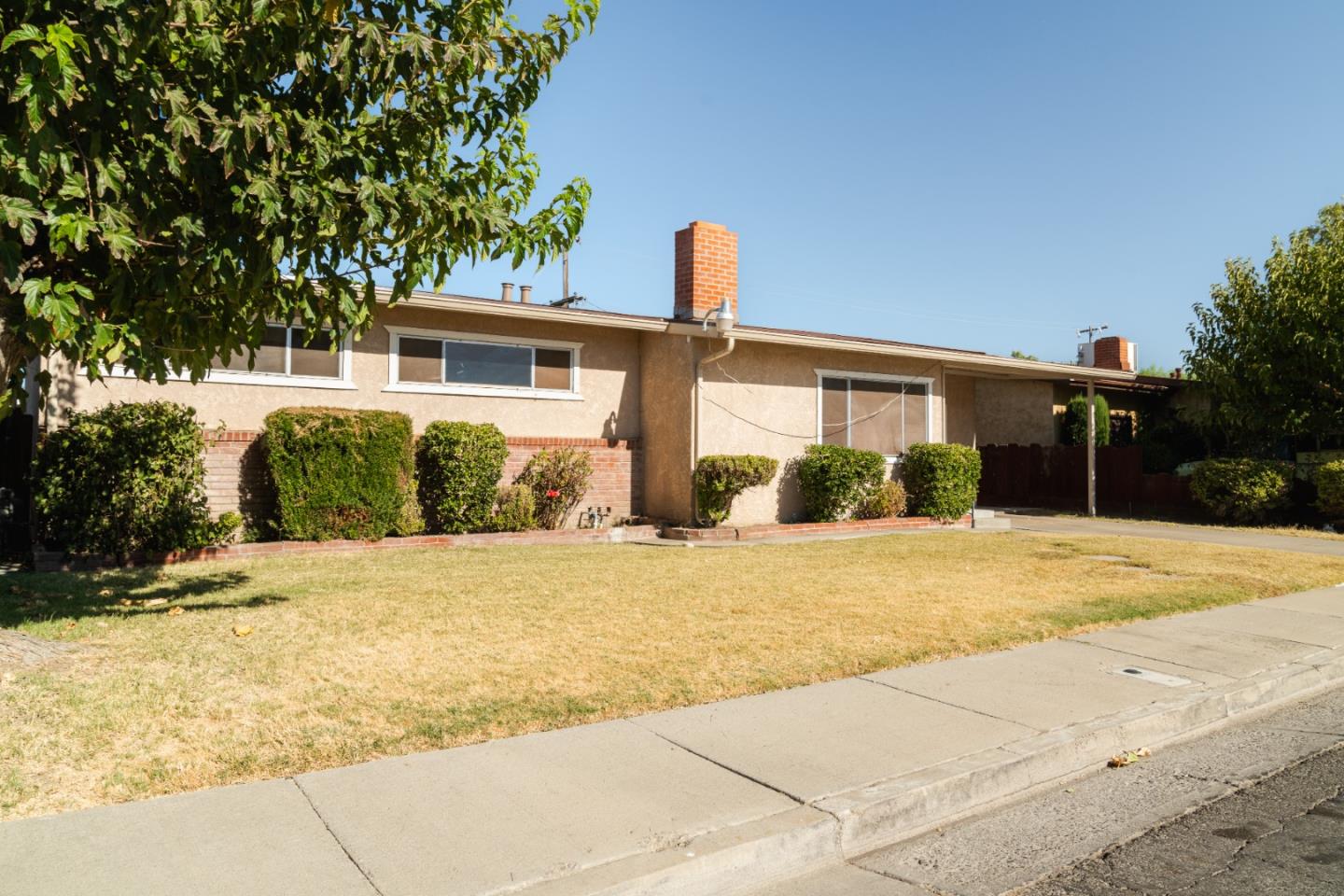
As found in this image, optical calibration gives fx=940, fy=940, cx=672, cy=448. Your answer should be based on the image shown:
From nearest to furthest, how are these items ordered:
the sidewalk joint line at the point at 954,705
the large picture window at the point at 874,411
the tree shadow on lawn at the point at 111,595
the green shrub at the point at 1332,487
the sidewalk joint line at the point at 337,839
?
the sidewalk joint line at the point at 337,839 < the sidewalk joint line at the point at 954,705 < the tree shadow on lawn at the point at 111,595 < the large picture window at the point at 874,411 < the green shrub at the point at 1332,487

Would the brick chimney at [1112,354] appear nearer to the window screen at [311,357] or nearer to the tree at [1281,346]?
the tree at [1281,346]

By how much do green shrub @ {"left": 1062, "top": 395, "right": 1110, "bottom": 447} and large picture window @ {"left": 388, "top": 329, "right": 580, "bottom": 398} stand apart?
14040 mm

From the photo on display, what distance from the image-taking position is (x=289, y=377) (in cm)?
1223

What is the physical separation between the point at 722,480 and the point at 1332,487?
11.3 meters

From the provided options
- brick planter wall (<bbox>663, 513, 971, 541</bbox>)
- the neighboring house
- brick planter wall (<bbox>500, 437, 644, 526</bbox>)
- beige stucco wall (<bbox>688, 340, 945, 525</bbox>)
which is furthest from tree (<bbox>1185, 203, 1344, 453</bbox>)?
brick planter wall (<bbox>500, 437, 644, 526</bbox>)

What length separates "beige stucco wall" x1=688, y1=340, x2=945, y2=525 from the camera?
1452 cm

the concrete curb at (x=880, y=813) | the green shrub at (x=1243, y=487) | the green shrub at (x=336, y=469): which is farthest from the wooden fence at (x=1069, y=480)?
the concrete curb at (x=880, y=813)

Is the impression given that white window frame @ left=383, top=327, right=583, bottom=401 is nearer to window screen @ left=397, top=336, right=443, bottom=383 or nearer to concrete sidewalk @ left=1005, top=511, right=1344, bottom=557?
window screen @ left=397, top=336, right=443, bottom=383

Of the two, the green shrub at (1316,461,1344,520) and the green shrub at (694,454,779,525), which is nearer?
the green shrub at (694,454,779,525)

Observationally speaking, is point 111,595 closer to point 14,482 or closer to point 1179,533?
point 14,482

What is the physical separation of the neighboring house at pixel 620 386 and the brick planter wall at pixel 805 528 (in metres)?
0.76

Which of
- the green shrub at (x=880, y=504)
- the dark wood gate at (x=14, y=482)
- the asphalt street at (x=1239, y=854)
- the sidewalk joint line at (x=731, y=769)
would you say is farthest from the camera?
the green shrub at (x=880, y=504)

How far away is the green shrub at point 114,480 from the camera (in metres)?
9.75

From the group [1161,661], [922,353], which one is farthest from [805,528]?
[1161,661]
